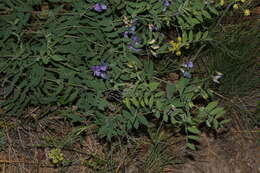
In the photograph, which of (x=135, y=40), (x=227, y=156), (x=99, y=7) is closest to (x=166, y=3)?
(x=135, y=40)

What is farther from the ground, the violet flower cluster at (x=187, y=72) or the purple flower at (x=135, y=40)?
the purple flower at (x=135, y=40)

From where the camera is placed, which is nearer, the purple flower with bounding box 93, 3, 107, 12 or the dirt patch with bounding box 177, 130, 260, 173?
the purple flower with bounding box 93, 3, 107, 12

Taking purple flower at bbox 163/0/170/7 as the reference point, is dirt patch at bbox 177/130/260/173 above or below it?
below

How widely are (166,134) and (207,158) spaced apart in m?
0.35

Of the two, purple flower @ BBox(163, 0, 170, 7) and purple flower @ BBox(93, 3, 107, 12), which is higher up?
purple flower @ BBox(163, 0, 170, 7)

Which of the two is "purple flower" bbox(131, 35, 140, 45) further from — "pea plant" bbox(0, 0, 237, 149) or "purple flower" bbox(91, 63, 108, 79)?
"purple flower" bbox(91, 63, 108, 79)

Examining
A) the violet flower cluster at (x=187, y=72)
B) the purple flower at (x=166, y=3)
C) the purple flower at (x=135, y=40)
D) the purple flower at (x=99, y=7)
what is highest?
the purple flower at (x=166, y=3)

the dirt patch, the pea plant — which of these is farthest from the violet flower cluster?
the dirt patch

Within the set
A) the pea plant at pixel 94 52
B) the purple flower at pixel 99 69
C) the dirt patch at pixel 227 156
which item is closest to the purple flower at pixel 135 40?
the pea plant at pixel 94 52

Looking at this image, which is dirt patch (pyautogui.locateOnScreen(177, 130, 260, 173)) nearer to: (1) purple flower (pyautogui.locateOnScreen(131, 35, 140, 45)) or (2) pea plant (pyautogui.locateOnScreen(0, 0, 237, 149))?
(2) pea plant (pyautogui.locateOnScreen(0, 0, 237, 149))

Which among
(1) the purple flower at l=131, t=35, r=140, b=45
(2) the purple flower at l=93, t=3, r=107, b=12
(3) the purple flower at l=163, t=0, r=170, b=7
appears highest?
(3) the purple flower at l=163, t=0, r=170, b=7

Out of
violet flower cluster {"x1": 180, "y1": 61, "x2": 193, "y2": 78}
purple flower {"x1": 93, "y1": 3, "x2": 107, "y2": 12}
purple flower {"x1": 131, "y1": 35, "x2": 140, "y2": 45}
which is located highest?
purple flower {"x1": 93, "y1": 3, "x2": 107, "y2": 12}

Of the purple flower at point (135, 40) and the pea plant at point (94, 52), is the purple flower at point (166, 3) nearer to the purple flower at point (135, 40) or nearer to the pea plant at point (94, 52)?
the pea plant at point (94, 52)

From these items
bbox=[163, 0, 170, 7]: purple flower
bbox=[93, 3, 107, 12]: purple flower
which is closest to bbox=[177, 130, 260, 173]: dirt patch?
bbox=[163, 0, 170, 7]: purple flower
